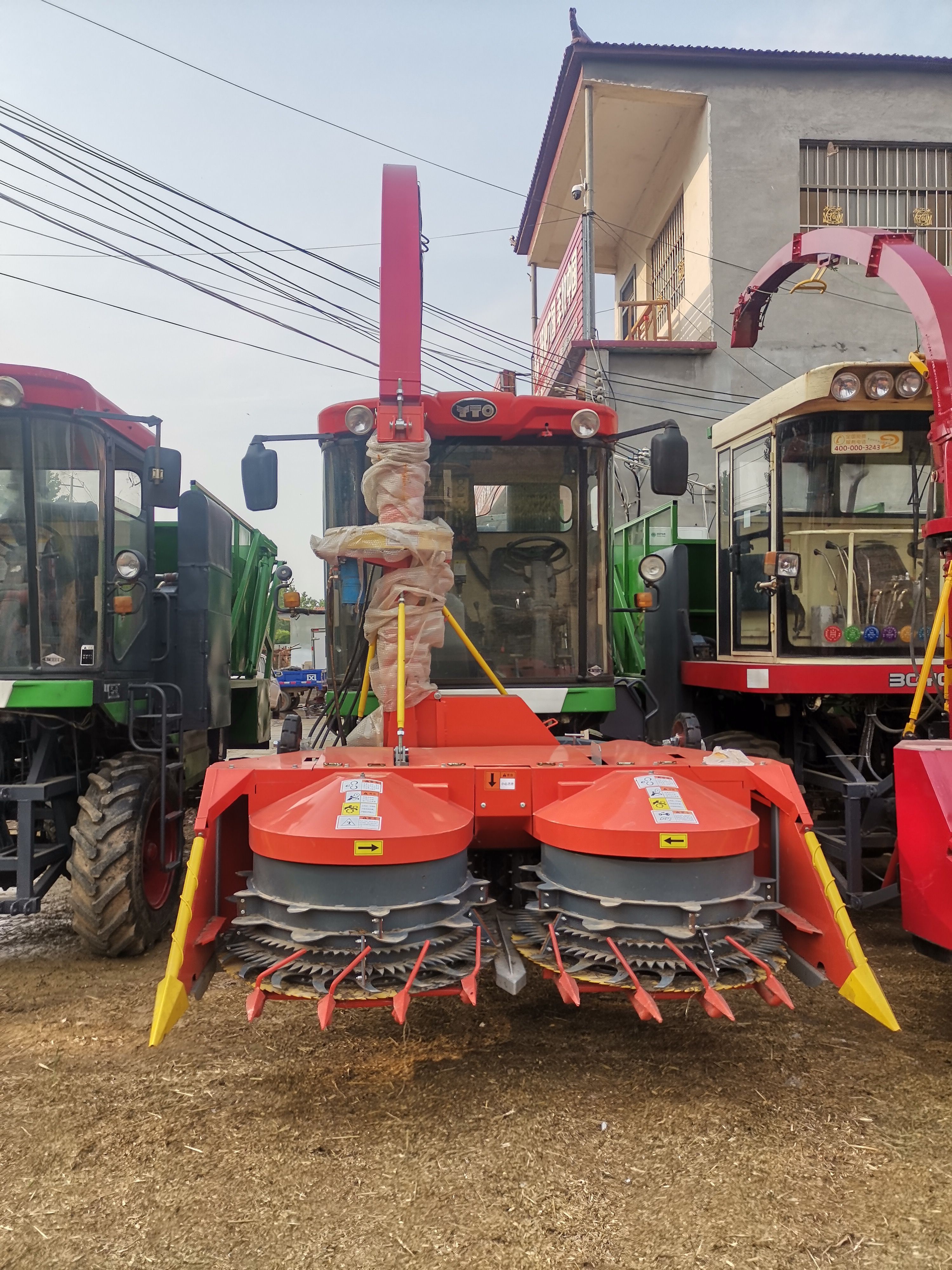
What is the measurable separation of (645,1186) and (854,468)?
407 centimetres

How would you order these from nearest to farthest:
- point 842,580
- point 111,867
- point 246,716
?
point 111,867, point 842,580, point 246,716

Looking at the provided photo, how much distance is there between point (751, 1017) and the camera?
3695mm

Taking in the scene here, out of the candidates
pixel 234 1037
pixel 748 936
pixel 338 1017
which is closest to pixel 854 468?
pixel 748 936

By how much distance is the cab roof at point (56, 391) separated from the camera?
15.1 ft

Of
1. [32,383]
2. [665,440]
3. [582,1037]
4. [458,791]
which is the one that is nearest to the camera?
[458,791]

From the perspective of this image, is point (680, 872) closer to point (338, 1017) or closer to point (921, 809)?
point (921, 809)

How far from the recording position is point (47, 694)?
4.46 m

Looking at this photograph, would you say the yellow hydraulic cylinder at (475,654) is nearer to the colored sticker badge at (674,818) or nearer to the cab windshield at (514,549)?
the cab windshield at (514,549)

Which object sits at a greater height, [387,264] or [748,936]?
[387,264]

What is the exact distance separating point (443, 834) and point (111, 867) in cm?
232

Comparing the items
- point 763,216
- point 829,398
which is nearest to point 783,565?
point 829,398

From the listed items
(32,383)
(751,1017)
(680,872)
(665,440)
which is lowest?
(751,1017)

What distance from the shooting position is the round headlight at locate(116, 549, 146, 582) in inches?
188

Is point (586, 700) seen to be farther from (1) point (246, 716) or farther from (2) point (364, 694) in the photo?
(1) point (246, 716)
